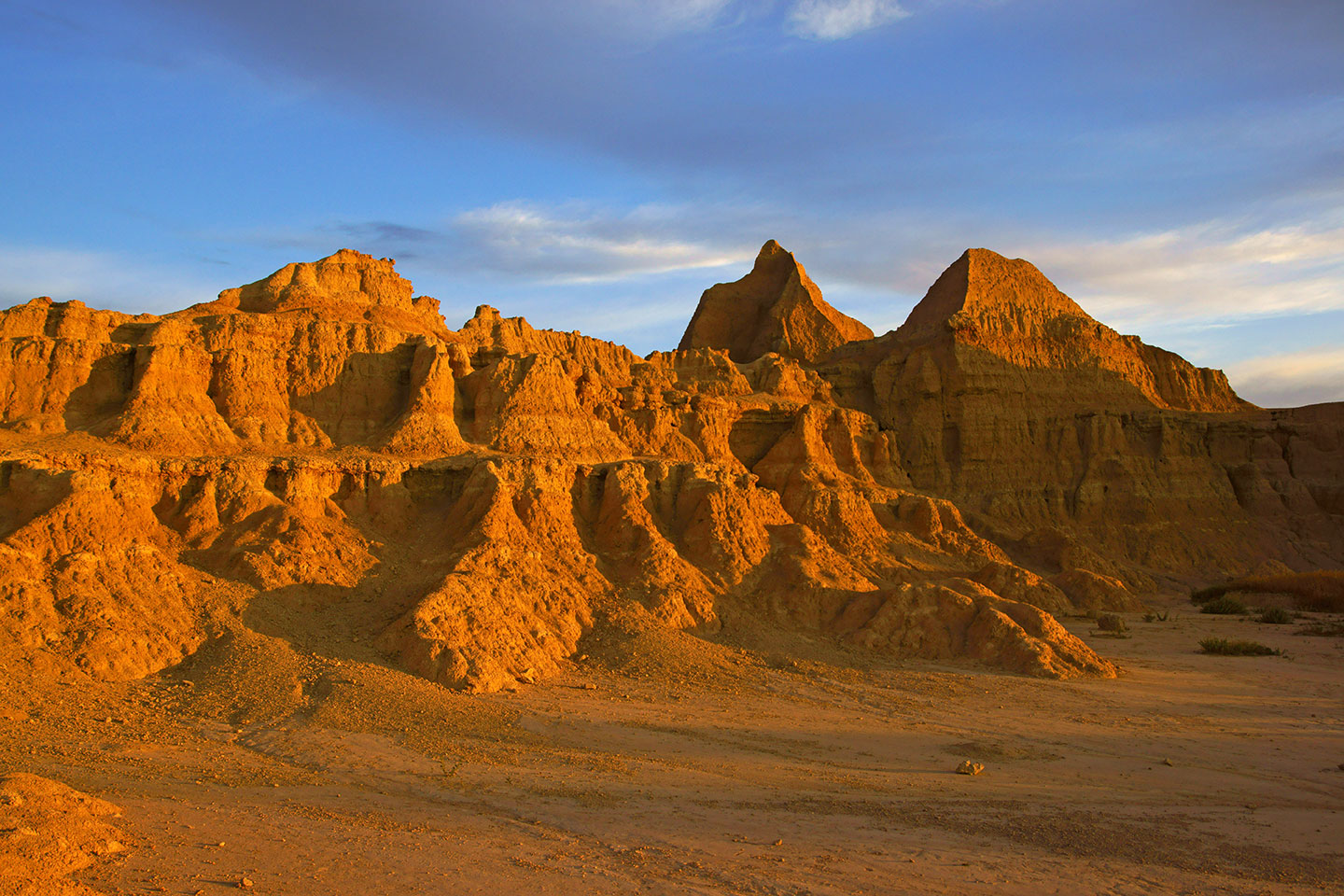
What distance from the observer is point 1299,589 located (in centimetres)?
3438

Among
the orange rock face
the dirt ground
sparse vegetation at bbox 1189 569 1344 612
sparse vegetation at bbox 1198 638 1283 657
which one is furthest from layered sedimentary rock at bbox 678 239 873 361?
the dirt ground

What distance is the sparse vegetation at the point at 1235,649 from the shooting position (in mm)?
23094

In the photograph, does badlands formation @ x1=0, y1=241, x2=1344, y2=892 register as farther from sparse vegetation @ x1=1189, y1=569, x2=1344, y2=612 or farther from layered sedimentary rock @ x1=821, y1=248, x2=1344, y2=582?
layered sedimentary rock @ x1=821, y1=248, x2=1344, y2=582

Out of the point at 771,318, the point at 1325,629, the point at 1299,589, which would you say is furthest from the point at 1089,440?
the point at 771,318

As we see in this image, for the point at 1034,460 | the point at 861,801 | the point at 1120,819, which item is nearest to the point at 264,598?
the point at 861,801

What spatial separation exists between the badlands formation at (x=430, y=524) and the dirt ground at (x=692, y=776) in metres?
0.36

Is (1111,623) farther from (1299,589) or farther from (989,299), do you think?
(989,299)

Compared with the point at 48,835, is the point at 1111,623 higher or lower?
lower

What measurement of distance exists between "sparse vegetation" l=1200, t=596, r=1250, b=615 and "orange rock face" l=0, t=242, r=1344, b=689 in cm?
278

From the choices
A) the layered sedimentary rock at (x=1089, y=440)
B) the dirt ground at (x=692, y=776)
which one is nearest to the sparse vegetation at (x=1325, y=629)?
the dirt ground at (x=692, y=776)

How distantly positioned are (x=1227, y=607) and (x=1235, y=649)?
995 cm

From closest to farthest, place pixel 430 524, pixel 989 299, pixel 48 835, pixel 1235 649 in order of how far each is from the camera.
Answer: pixel 48 835, pixel 430 524, pixel 1235 649, pixel 989 299

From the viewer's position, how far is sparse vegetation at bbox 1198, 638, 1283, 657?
23.1 meters

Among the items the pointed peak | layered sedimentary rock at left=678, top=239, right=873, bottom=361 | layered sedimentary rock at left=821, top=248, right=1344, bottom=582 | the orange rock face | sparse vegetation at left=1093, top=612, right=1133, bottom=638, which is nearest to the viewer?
the orange rock face
